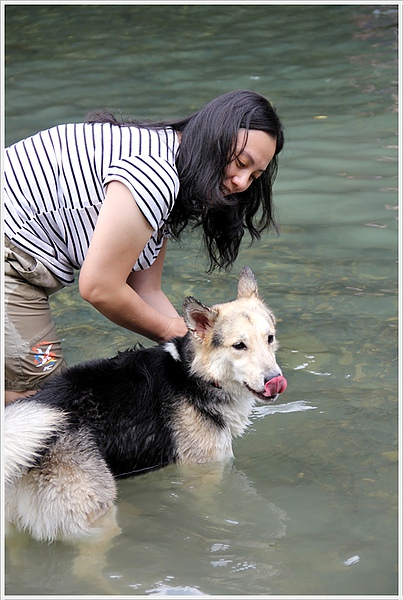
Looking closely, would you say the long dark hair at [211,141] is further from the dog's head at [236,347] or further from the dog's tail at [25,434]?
the dog's tail at [25,434]

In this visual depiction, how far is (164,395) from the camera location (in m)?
3.71

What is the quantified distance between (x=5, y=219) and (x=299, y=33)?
8.55 metres

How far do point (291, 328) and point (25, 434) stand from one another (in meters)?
2.35

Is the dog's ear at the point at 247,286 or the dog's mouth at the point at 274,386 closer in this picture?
the dog's mouth at the point at 274,386

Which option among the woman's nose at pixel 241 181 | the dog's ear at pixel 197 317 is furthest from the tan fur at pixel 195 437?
the woman's nose at pixel 241 181

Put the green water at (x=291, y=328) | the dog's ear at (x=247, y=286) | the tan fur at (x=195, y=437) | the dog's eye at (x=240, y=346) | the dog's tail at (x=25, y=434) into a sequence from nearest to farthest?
the dog's tail at (x=25, y=434) < the green water at (x=291, y=328) < the dog's eye at (x=240, y=346) < the tan fur at (x=195, y=437) < the dog's ear at (x=247, y=286)

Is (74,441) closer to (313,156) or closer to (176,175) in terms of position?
(176,175)

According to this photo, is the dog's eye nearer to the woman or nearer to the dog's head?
the dog's head

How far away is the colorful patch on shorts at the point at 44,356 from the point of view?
12.7 feet

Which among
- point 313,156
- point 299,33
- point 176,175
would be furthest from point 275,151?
point 299,33

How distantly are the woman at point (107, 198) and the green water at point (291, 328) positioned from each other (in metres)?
0.85

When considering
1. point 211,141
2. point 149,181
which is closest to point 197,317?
point 149,181

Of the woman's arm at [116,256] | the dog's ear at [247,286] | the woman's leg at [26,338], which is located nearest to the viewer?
the woman's arm at [116,256]

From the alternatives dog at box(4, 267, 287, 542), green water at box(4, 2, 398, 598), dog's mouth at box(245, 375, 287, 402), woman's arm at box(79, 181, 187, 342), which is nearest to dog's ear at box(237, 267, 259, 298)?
dog at box(4, 267, 287, 542)
